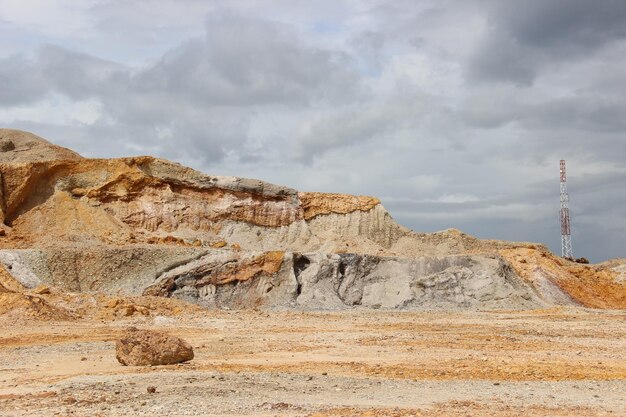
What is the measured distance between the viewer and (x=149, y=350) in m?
16.1

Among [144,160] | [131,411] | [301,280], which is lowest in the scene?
[131,411]

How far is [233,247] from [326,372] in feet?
106

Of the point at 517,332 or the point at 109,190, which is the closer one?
the point at 517,332

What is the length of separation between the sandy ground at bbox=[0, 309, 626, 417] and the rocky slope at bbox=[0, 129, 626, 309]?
9179 millimetres

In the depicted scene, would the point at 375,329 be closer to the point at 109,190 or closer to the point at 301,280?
the point at 301,280

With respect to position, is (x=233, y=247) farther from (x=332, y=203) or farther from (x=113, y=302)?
(x=113, y=302)

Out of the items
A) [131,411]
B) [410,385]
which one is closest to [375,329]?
[410,385]

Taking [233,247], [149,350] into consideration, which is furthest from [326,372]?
[233,247]

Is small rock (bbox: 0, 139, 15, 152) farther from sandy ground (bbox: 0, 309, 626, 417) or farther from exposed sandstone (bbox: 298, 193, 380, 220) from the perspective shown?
sandy ground (bbox: 0, 309, 626, 417)

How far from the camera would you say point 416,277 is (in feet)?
134

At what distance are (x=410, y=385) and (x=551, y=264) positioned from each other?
36689mm

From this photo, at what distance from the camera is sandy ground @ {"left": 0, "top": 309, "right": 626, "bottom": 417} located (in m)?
11.6

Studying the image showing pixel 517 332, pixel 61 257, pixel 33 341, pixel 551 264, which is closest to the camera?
pixel 33 341

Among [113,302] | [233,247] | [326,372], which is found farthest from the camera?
[233,247]
